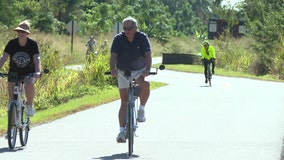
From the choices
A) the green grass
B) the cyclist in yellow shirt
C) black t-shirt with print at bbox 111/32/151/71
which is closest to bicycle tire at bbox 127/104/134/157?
black t-shirt with print at bbox 111/32/151/71

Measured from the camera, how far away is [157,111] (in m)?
18.4

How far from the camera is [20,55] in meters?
11.5

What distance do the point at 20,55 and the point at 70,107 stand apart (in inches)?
291

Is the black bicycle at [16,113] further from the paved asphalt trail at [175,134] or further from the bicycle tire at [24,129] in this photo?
the paved asphalt trail at [175,134]

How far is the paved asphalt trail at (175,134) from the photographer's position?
11.1 meters

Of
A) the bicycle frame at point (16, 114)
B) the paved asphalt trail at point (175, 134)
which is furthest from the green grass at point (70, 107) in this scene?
the bicycle frame at point (16, 114)

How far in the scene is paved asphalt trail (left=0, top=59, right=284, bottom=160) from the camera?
11.1 meters

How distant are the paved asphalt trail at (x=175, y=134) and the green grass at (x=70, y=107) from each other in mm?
301

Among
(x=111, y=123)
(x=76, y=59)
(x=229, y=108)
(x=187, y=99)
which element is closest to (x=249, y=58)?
(x=76, y=59)

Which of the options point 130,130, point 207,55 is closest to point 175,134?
point 130,130

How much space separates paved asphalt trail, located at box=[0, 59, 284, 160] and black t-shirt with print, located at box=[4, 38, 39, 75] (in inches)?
43.0

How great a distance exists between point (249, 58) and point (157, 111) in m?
28.7

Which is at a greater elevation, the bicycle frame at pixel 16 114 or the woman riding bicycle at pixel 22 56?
the woman riding bicycle at pixel 22 56

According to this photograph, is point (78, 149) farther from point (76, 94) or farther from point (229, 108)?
point (76, 94)
